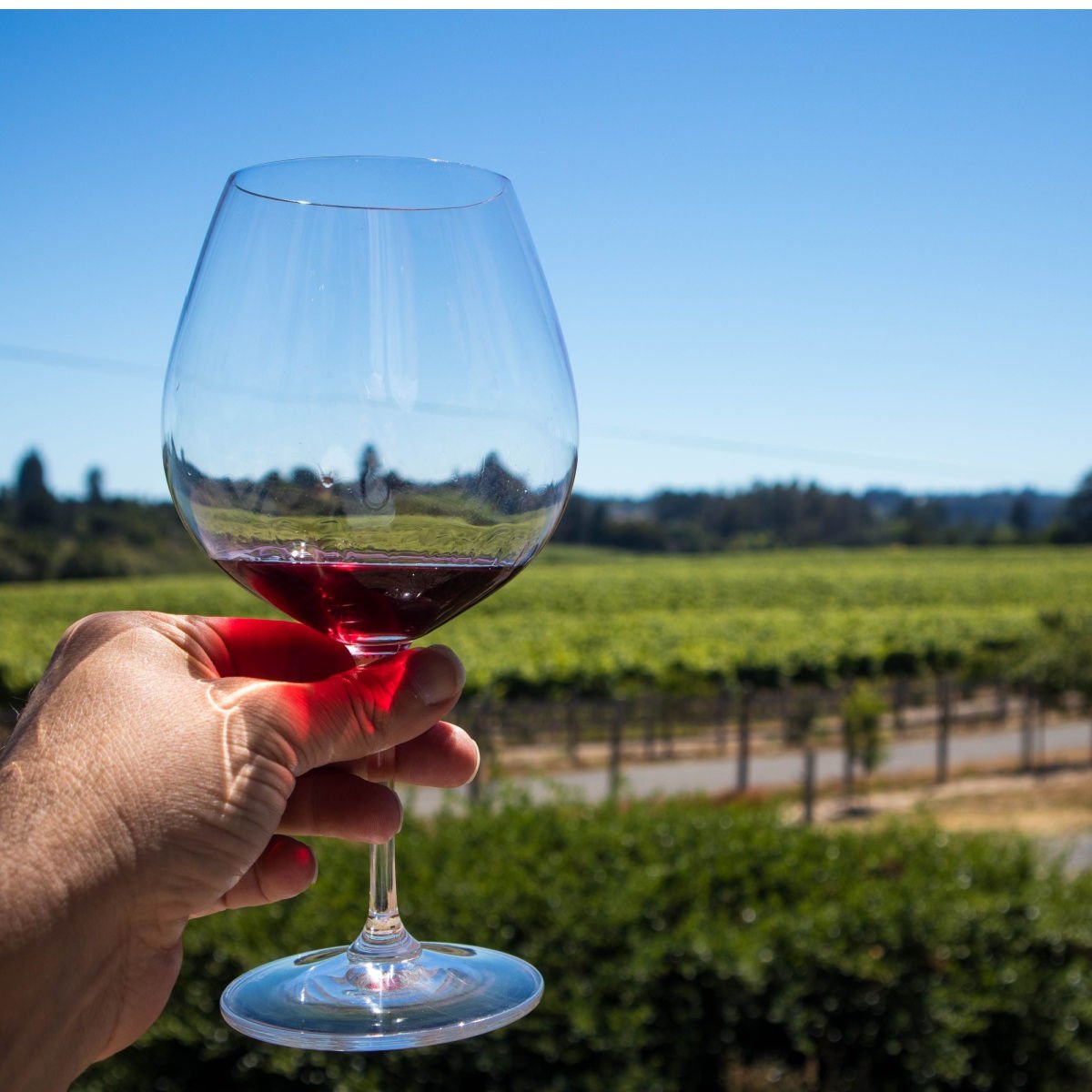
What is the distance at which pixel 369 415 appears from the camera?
973 millimetres

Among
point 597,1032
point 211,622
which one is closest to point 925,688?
point 597,1032

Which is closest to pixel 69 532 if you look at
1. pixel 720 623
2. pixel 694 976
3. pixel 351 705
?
pixel 720 623

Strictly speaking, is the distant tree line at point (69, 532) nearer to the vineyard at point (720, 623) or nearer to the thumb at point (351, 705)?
the vineyard at point (720, 623)

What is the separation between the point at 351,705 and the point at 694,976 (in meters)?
3.79

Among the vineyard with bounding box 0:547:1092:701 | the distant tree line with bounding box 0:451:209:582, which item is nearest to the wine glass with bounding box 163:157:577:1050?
the vineyard with bounding box 0:547:1092:701

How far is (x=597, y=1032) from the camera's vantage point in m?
4.17

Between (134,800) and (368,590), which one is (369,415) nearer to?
(368,590)

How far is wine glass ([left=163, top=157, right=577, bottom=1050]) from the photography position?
98cm

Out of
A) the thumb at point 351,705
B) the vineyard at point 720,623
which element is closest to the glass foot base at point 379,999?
the thumb at point 351,705

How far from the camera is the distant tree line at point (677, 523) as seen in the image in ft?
150

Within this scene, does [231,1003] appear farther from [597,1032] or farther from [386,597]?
[597,1032]

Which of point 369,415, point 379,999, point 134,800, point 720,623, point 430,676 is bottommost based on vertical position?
point 720,623

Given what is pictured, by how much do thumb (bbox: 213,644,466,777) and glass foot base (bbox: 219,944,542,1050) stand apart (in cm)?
21

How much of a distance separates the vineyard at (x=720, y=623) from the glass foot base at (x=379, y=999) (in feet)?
36.5
